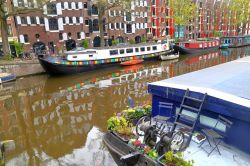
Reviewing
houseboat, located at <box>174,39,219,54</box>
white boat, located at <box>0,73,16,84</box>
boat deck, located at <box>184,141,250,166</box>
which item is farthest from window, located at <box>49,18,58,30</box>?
boat deck, located at <box>184,141,250,166</box>

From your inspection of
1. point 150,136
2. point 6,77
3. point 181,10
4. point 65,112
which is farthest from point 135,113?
point 181,10

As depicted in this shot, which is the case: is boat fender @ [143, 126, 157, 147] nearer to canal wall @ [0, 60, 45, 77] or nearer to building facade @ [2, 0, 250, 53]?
canal wall @ [0, 60, 45, 77]

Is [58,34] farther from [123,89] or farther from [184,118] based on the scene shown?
[184,118]

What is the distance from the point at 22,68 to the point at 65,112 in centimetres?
1378

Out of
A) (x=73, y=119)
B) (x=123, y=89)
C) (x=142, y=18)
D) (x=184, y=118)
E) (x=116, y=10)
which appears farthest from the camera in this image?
(x=142, y=18)

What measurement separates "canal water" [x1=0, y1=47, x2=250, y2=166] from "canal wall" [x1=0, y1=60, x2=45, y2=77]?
0.97 meters

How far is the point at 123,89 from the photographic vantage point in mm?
18078

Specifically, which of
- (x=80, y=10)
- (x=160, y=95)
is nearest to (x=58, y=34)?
(x=80, y=10)

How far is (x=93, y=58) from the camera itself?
2591 centimetres

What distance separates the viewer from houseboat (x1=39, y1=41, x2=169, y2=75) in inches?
922

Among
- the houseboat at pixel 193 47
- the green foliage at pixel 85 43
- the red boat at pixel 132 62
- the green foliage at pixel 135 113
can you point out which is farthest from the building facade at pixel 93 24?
the green foliage at pixel 135 113

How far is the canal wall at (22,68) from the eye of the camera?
78.1ft

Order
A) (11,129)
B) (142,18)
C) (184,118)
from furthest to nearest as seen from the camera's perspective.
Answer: (142,18), (11,129), (184,118)

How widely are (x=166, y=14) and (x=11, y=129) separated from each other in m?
48.9
